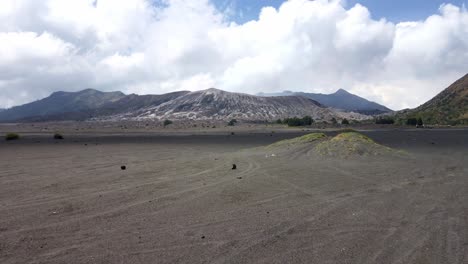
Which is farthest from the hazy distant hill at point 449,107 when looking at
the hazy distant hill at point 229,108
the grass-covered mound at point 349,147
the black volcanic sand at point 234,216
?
the black volcanic sand at point 234,216

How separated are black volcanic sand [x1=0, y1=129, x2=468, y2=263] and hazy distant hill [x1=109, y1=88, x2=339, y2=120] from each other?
128846 mm

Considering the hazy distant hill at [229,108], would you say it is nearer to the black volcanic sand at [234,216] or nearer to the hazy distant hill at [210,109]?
the hazy distant hill at [210,109]

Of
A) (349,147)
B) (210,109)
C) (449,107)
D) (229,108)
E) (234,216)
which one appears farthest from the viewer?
(229,108)

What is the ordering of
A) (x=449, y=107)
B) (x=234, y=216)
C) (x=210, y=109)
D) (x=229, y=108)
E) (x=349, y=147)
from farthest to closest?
1. (x=229, y=108)
2. (x=210, y=109)
3. (x=449, y=107)
4. (x=349, y=147)
5. (x=234, y=216)

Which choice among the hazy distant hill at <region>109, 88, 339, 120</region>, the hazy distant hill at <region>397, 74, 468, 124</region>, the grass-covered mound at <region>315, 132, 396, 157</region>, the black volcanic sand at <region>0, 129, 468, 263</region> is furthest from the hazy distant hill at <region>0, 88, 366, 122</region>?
the black volcanic sand at <region>0, 129, 468, 263</region>

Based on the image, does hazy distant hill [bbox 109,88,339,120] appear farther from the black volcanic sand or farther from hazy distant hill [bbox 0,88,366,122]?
the black volcanic sand

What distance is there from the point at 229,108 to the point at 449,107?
84051 millimetres

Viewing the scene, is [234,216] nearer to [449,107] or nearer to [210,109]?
[449,107]

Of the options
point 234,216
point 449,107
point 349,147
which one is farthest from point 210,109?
point 234,216

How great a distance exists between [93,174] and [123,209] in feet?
24.8

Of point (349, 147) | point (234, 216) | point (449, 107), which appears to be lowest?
point (234, 216)

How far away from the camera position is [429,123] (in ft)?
327

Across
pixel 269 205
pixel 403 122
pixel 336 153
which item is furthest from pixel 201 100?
pixel 269 205

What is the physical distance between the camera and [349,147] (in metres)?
24.2
